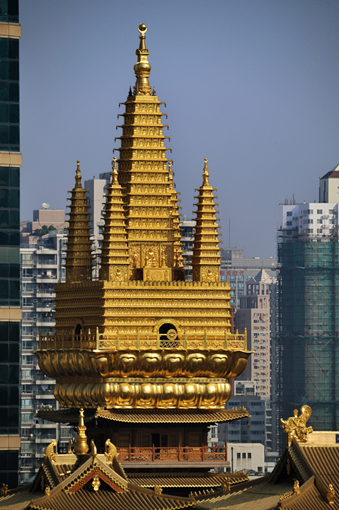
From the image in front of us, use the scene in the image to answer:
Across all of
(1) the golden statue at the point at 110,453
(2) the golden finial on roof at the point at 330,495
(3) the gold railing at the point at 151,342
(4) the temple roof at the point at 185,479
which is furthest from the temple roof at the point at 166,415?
(2) the golden finial on roof at the point at 330,495

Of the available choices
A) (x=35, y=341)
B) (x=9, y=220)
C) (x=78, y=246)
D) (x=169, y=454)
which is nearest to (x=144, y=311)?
(x=78, y=246)

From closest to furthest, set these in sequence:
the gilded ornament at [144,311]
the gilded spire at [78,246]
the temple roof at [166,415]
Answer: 1. the temple roof at [166,415]
2. the gilded ornament at [144,311]
3. the gilded spire at [78,246]

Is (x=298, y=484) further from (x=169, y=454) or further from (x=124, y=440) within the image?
(x=124, y=440)

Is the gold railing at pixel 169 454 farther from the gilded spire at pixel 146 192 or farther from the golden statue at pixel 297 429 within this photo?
the golden statue at pixel 297 429

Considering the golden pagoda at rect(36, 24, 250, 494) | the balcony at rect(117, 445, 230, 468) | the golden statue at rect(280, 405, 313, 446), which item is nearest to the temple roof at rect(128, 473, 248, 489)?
the balcony at rect(117, 445, 230, 468)

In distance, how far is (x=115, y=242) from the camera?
194 feet

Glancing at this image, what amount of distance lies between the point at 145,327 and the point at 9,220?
1832 centimetres

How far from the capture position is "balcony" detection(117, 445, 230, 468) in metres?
58.0

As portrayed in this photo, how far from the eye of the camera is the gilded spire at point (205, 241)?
60.4 metres

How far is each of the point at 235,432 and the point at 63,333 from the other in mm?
139081

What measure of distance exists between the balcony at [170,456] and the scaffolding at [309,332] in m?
133

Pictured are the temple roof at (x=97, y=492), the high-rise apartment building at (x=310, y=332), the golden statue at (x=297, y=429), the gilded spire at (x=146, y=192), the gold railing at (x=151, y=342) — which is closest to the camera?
the temple roof at (x=97, y=492)

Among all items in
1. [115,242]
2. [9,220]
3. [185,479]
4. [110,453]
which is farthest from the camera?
[9,220]

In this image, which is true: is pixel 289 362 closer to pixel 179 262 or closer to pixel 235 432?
pixel 235 432
